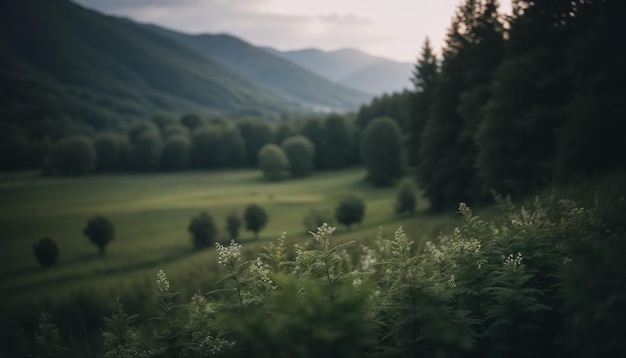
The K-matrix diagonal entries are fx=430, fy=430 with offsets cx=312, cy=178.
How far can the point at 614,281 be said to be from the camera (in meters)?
4.73

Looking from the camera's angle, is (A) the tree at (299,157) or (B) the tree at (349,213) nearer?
(B) the tree at (349,213)

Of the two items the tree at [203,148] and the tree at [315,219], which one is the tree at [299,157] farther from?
the tree at [315,219]

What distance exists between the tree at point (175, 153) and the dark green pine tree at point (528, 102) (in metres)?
110

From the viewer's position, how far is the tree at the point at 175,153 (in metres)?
128

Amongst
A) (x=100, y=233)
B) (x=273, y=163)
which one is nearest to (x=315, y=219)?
(x=100, y=233)

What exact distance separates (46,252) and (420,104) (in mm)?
45497

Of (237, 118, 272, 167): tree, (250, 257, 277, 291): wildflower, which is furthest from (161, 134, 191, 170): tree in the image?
(250, 257, 277, 291): wildflower

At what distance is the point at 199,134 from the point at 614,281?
134980 millimetres

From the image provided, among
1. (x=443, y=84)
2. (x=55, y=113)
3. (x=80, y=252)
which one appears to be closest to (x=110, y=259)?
(x=80, y=252)

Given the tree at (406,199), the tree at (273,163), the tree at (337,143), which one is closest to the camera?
the tree at (406,199)

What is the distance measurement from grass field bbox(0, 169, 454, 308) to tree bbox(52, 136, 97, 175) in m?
3.50

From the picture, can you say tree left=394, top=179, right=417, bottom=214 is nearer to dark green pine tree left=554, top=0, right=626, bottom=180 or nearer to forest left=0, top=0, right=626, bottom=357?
forest left=0, top=0, right=626, bottom=357

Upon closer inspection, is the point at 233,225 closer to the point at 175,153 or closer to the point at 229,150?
the point at 175,153

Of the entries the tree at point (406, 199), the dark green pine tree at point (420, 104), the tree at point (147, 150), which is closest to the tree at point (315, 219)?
the tree at point (406, 199)
